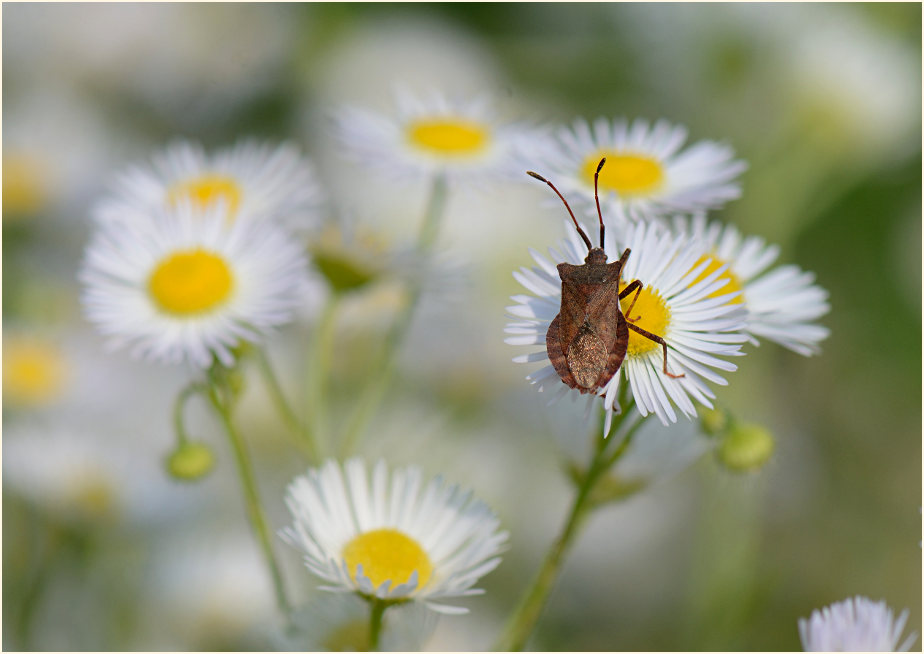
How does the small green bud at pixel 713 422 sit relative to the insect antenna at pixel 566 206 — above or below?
below

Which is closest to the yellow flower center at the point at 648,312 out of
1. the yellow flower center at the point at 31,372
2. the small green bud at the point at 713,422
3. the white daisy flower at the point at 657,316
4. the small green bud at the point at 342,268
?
the white daisy flower at the point at 657,316

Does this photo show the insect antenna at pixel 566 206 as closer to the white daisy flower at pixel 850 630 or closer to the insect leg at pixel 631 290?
the insect leg at pixel 631 290

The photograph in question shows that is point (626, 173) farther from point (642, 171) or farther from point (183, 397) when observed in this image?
point (183, 397)

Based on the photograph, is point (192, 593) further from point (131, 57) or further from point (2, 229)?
point (131, 57)

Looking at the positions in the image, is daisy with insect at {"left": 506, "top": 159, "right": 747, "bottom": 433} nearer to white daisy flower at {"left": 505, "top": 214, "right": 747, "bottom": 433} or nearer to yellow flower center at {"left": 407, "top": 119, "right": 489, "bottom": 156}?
white daisy flower at {"left": 505, "top": 214, "right": 747, "bottom": 433}

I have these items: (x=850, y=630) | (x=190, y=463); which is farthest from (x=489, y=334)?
(x=850, y=630)

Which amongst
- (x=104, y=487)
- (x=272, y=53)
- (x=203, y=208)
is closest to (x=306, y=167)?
(x=203, y=208)
